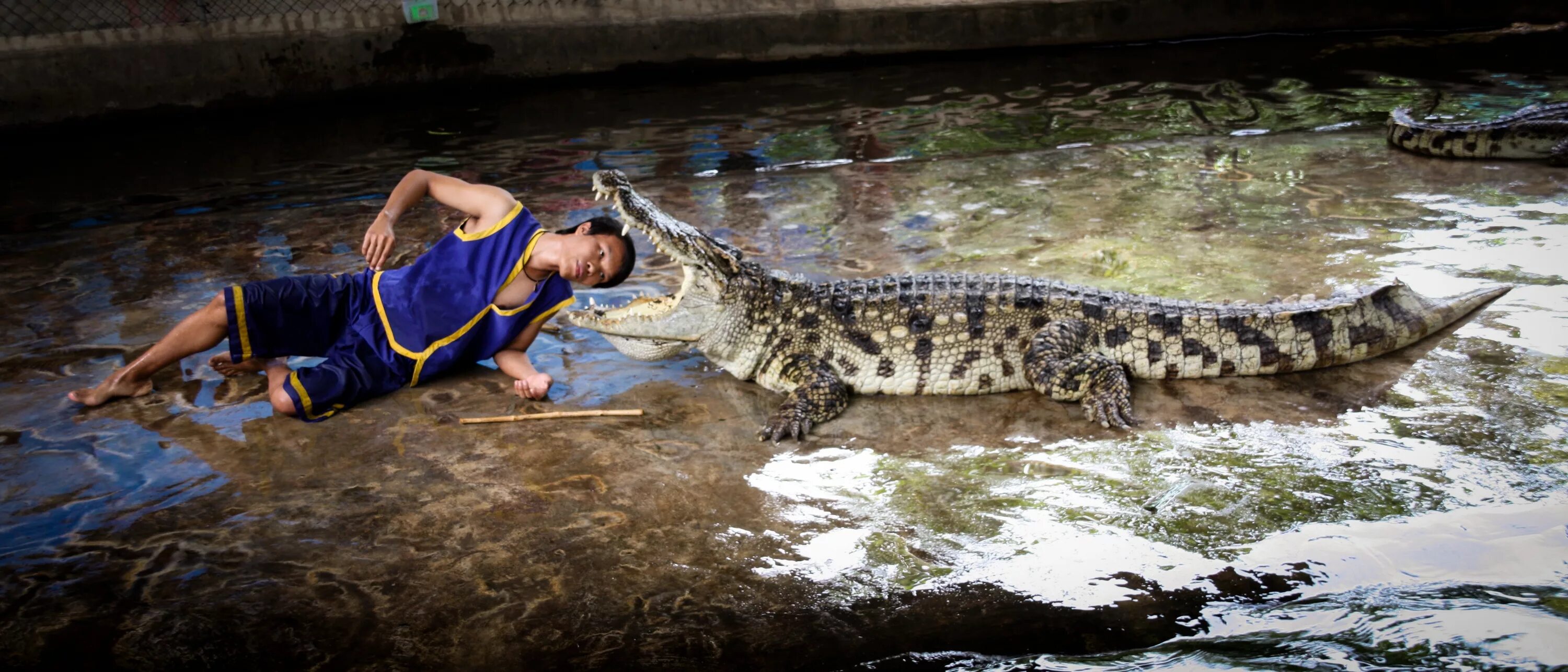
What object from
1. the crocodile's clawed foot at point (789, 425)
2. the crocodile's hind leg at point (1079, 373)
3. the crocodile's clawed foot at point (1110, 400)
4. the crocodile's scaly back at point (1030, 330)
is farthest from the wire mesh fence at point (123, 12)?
the crocodile's clawed foot at point (1110, 400)

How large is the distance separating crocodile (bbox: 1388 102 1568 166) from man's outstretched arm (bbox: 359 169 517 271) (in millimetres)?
5997

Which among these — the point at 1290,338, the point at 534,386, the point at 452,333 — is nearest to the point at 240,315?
the point at 452,333

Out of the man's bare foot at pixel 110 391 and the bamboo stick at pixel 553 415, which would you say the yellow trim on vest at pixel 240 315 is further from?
the bamboo stick at pixel 553 415

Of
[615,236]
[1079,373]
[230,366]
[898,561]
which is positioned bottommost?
[898,561]

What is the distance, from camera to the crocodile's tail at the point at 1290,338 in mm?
3809

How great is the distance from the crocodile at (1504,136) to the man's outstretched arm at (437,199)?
19.7ft

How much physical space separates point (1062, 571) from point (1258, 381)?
63.6 inches

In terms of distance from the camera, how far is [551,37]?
38.5 feet

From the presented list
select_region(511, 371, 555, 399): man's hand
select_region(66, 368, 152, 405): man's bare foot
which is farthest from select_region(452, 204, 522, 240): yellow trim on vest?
select_region(66, 368, 152, 405): man's bare foot

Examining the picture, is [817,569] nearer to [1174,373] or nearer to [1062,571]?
[1062,571]

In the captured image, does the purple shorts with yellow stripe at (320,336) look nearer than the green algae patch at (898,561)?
No

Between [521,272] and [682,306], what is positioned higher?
[521,272]

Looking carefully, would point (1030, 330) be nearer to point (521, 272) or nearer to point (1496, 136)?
point (521, 272)

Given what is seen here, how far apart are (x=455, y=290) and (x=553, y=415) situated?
2.15 feet
